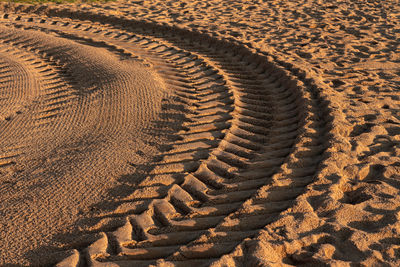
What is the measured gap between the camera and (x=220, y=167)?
297cm

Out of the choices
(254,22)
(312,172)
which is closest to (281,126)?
(312,172)

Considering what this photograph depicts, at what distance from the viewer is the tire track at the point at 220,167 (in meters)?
2.22

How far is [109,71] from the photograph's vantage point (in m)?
4.68

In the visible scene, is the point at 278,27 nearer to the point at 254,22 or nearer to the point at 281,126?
the point at 254,22

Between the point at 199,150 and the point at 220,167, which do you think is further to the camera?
the point at 199,150

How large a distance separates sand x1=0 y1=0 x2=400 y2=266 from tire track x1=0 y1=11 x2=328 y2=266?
13 mm

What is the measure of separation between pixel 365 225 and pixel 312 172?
589 mm

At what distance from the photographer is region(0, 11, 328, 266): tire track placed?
222 centimetres

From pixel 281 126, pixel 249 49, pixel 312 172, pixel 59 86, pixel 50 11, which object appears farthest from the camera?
pixel 50 11

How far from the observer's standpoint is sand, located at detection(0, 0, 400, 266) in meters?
2.20

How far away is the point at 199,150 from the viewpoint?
10.6ft

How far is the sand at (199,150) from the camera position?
2203 mm

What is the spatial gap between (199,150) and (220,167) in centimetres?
32

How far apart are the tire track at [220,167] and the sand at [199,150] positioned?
0.01m
